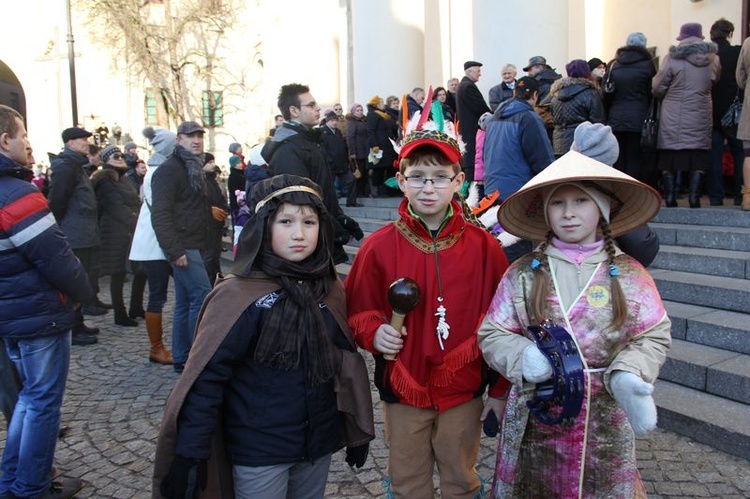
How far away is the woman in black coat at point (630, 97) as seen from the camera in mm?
6738

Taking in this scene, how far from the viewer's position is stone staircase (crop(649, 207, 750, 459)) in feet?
12.5

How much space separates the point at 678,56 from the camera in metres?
6.54

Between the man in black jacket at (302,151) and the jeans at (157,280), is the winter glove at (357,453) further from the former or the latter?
the jeans at (157,280)

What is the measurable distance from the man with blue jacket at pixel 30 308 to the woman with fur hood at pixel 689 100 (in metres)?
5.98

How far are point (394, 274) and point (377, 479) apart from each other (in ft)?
5.01

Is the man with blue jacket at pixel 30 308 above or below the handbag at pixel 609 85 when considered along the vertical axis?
below

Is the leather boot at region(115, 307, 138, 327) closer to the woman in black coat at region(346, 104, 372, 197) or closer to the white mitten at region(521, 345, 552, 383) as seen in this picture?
the woman in black coat at region(346, 104, 372, 197)

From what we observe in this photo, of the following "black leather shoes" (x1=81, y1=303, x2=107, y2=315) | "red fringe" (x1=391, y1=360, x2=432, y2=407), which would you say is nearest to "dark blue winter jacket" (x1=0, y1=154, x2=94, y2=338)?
"red fringe" (x1=391, y1=360, x2=432, y2=407)

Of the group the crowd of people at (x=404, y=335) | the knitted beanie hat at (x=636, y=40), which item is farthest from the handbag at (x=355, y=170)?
the crowd of people at (x=404, y=335)

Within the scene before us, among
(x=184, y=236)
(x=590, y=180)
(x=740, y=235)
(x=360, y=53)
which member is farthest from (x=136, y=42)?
(x=590, y=180)

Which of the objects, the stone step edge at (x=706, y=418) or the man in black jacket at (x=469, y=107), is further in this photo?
the man in black jacket at (x=469, y=107)

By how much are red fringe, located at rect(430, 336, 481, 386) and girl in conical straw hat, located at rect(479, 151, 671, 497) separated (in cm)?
20

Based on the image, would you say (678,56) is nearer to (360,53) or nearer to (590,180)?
(590,180)

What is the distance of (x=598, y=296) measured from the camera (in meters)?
2.14
